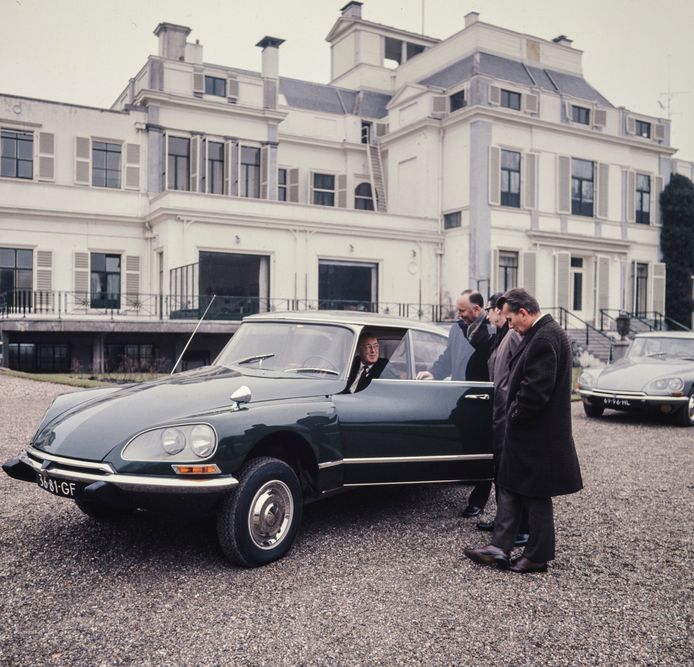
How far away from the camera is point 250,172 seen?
29.5 metres

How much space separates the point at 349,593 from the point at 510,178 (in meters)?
28.2

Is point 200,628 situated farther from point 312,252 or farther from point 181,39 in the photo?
point 181,39

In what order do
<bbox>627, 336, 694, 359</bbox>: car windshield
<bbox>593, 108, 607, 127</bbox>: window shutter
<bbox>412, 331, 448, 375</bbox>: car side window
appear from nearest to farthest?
<bbox>412, 331, 448, 375</bbox>: car side window
<bbox>627, 336, 694, 359</bbox>: car windshield
<bbox>593, 108, 607, 127</bbox>: window shutter

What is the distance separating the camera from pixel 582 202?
32312 mm

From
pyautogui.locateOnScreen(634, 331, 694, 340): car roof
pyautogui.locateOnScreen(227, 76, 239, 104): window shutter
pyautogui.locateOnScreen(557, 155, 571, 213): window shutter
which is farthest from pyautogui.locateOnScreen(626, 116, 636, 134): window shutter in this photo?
pyautogui.locateOnScreen(634, 331, 694, 340): car roof

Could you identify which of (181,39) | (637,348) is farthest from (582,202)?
(637,348)

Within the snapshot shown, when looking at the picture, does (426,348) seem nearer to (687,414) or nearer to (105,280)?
(687,414)

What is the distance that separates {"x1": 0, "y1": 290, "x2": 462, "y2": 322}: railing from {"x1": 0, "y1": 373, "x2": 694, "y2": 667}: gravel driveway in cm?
1750

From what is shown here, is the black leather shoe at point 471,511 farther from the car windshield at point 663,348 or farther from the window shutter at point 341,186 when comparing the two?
the window shutter at point 341,186

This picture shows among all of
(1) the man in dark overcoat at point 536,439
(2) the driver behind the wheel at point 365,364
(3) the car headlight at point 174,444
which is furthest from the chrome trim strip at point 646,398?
(3) the car headlight at point 174,444

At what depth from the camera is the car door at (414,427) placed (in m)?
5.27

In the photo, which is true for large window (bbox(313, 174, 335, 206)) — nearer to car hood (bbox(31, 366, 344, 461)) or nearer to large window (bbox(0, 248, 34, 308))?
large window (bbox(0, 248, 34, 308))

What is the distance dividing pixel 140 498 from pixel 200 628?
0.89 metres

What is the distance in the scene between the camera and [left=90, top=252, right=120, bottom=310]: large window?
26.1 metres
